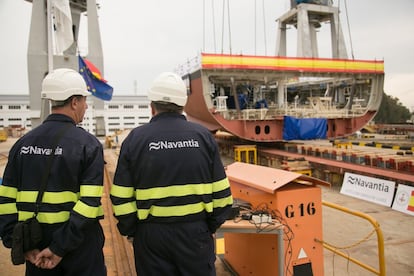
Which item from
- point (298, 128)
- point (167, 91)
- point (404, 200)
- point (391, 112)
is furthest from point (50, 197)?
point (391, 112)

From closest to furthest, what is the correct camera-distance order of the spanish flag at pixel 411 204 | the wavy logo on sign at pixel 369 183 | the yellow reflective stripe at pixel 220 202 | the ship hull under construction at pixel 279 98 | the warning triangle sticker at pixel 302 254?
the yellow reflective stripe at pixel 220 202 → the warning triangle sticker at pixel 302 254 → the spanish flag at pixel 411 204 → the wavy logo on sign at pixel 369 183 → the ship hull under construction at pixel 279 98

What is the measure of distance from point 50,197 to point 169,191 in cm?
80

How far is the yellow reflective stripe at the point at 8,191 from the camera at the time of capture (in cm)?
206

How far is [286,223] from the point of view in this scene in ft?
10.3

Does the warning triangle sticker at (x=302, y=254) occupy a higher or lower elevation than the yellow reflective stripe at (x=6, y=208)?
lower

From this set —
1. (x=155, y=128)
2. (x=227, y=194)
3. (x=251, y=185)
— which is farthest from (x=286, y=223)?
(x=155, y=128)

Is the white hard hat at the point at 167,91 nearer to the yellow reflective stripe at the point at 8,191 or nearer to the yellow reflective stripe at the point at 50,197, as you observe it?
the yellow reflective stripe at the point at 50,197

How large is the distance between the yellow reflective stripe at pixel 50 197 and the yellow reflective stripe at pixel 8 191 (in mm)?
86

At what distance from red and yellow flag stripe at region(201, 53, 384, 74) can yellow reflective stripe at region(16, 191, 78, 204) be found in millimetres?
12154

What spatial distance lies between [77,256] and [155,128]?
1.05 m

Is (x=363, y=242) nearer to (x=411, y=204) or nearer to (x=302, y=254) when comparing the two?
(x=411, y=204)

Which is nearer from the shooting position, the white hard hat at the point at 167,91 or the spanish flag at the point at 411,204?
the white hard hat at the point at 167,91

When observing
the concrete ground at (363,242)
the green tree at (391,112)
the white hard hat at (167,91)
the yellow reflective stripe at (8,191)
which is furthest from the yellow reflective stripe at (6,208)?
the green tree at (391,112)

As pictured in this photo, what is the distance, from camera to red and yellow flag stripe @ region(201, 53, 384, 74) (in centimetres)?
1372
